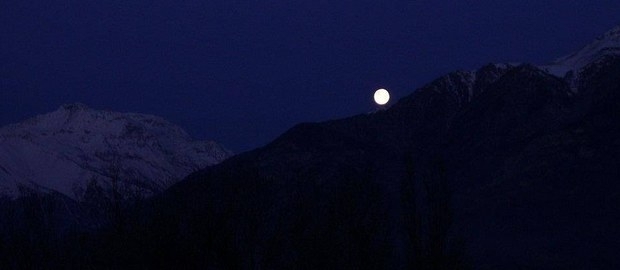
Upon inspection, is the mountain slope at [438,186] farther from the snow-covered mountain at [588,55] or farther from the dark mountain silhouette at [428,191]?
the snow-covered mountain at [588,55]

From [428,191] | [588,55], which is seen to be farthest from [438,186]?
Answer: [588,55]

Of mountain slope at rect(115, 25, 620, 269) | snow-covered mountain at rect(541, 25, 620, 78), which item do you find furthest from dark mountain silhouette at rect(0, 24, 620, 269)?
snow-covered mountain at rect(541, 25, 620, 78)

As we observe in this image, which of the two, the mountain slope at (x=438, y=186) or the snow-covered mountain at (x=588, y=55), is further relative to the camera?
the snow-covered mountain at (x=588, y=55)

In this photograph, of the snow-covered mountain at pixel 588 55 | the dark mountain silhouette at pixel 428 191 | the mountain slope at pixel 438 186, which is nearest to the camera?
the dark mountain silhouette at pixel 428 191

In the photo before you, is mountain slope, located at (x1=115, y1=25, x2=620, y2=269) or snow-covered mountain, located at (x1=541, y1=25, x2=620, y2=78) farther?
snow-covered mountain, located at (x1=541, y1=25, x2=620, y2=78)

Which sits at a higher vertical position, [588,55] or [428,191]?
[588,55]

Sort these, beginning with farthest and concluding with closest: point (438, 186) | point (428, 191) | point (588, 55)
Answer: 1. point (588, 55)
2. point (428, 191)
3. point (438, 186)

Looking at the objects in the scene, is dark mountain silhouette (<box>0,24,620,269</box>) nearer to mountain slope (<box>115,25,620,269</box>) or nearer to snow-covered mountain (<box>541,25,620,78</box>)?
mountain slope (<box>115,25,620,269</box>)

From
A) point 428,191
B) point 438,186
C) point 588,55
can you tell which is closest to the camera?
point 438,186

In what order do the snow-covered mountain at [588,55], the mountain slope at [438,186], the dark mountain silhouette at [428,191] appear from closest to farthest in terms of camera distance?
the dark mountain silhouette at [428,191]
the mountain slope at [438,186]
the snow-covered mountain at [588,55]

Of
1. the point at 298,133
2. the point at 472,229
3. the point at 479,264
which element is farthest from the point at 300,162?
the point at 479,264

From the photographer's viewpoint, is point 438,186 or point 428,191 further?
point 428,191

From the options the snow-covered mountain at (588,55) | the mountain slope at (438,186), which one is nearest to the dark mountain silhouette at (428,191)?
the mountain slope at (438,186)

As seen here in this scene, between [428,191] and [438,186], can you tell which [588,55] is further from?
[438,186]
